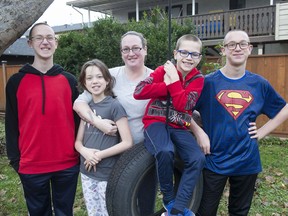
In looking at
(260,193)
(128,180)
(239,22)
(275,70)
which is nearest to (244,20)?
(239,22)

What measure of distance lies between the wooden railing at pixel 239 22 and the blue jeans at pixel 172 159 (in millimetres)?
11449

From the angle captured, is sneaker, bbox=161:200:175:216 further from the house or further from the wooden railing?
the wooden railing

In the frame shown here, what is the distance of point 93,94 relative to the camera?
2559 millimetres

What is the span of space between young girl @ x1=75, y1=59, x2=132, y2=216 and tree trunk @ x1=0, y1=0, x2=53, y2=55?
1.83 ft

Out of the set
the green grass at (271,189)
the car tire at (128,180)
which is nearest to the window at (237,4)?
the green grass at (271,189)

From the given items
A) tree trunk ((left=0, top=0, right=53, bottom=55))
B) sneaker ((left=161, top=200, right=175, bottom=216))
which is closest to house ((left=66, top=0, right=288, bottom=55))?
tree trunk ((left=0, top=0, right=53, bottom=55))

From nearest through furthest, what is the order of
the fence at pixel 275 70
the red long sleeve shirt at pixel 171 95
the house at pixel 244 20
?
the red long sleeve shirt at pixel 171 95, the fence at pixel 275 70, the house at pixel 244 20

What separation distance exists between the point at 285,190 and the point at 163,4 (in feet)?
46.7

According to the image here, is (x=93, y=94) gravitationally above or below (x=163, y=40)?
below

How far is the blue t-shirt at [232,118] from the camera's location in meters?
2.52

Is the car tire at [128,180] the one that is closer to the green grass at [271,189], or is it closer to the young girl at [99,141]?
the young girl at [99,141]

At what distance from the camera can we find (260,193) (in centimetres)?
455

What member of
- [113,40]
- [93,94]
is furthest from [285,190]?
[113,40]

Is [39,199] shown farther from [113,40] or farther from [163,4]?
[163,4]
